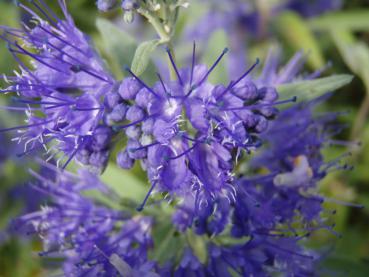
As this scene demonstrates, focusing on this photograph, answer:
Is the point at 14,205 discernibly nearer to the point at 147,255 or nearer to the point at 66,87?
the point at 147,255

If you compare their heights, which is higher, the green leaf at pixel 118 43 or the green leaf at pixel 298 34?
the green leaf at pixel 118 43

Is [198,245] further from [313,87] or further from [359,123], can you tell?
[359,123]

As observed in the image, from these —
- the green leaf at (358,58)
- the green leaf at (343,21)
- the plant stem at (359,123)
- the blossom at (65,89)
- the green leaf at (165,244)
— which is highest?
the blossom at (65,89)

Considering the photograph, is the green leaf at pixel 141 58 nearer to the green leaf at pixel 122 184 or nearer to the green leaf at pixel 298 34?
the green leaf at pixel 122 184

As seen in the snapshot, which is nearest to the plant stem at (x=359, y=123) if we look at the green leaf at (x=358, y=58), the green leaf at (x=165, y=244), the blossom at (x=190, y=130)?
the green leaf at (x=358, y=58)

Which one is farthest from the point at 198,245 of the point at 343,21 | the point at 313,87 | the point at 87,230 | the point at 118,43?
the point at 343,21

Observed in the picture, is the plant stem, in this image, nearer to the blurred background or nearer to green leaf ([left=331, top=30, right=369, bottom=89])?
the blurred background
